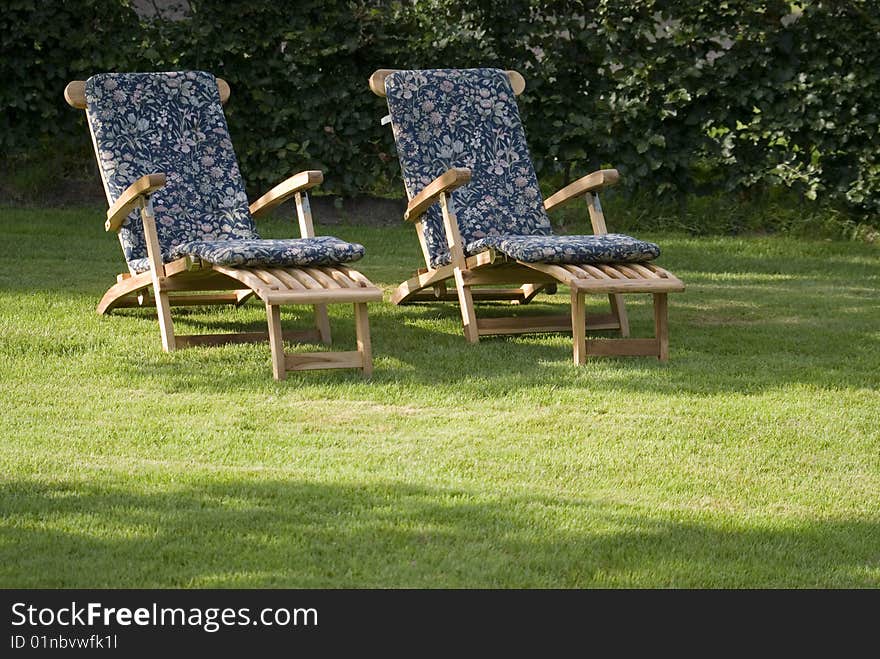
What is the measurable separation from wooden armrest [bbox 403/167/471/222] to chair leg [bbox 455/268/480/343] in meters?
0.36

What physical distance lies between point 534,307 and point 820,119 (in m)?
2.90

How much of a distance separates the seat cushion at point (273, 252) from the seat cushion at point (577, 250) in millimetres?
705

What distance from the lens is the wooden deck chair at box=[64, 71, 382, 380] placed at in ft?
18.2

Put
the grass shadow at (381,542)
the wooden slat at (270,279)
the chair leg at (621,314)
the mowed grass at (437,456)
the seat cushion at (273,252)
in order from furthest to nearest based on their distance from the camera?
the chair leg at (621,314)
the seat cushion at (273,252)
the wooden slat at (270,279)
the mowed grass at (437,456)
the grass shadow at (381,542)

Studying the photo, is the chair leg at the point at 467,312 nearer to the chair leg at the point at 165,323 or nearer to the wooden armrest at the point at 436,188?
the wooden armrest at the point at 436,188

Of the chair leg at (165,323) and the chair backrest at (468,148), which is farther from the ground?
the chair backrest at (468,148)

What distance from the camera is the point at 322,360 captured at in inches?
216

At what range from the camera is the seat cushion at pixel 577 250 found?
5.91 meters

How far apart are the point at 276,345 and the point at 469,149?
1951 millimetres

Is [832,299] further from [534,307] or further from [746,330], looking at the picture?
[534,307]

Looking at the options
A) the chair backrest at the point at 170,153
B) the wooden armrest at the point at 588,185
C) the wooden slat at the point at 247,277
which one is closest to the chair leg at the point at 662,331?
the wooden armrest at the point at 588,185

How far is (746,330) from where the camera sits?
650 centimetres

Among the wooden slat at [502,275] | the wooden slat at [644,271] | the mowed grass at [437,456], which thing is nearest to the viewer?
the mowed grass at [437,456]

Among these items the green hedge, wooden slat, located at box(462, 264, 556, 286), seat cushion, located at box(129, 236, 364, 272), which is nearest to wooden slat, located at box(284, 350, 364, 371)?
seat cushion, located at box(129, 236, 364, 272)
